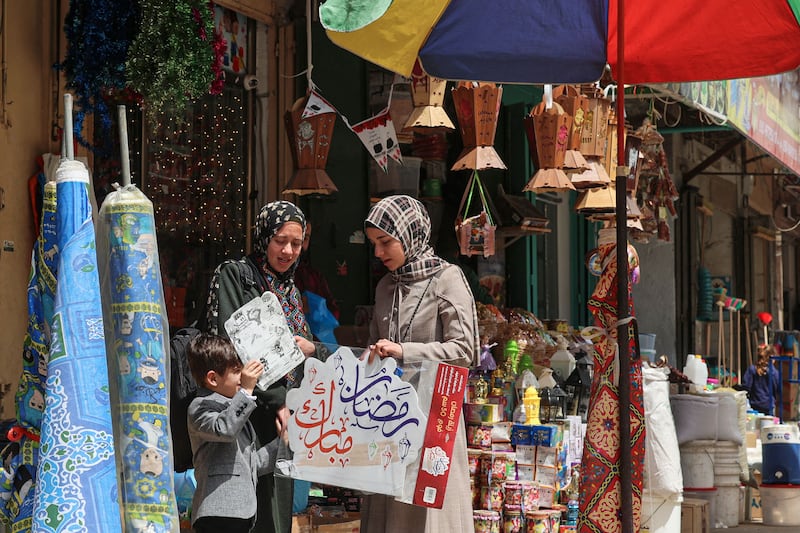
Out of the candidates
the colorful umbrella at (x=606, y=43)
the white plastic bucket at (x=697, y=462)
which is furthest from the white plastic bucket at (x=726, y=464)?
the colorful umbrella at (x=606, y=43)

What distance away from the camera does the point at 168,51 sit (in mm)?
5668

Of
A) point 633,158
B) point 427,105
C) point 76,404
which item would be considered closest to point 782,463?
point 633,158

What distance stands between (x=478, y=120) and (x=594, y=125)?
96 cm

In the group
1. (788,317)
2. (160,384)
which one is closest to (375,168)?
(160,384)

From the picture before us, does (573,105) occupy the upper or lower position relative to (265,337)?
Answer: upper

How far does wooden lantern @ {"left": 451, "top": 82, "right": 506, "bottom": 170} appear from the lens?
7.21 meters

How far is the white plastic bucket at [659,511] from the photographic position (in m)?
6.96

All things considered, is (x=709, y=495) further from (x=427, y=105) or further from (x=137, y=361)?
(x=137, y=361)

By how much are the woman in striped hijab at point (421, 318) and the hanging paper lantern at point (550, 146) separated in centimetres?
267

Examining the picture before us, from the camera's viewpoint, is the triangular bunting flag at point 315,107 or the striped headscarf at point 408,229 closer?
the striped headscarf at point 408,229

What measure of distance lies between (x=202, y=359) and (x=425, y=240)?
1113mm

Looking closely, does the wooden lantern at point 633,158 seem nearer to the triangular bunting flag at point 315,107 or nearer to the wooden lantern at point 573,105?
the wooden lantern at point 573,105

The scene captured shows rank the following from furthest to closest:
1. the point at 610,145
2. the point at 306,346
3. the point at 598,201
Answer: the point at 598,201 < the point at 610,145 < the point at 306,346

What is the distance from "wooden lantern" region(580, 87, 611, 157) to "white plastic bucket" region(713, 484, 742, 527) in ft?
9.78
